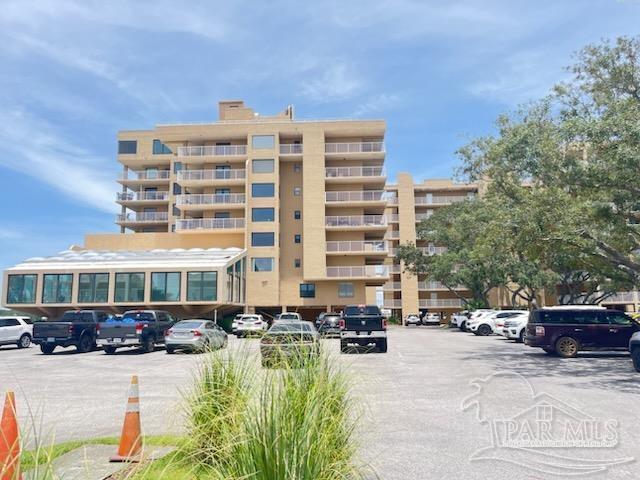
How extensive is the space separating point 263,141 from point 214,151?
522cm

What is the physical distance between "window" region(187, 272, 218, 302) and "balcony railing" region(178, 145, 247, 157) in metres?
15.6

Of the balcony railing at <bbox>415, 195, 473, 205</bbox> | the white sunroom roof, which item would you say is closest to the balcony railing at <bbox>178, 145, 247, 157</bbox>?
the white sunroom roof

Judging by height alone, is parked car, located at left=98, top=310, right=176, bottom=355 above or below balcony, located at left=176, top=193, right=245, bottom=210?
below

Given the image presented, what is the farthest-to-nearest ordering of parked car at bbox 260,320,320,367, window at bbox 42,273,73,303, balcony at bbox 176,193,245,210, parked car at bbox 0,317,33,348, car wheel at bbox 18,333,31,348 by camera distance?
balcony at bbox 176,193,245,210
window at bbox 42,273,73,303
car wheel at bbox 18,333,31,348
parked car at bbox 0,317,33,348
parked car at bbox 260,320,320,367

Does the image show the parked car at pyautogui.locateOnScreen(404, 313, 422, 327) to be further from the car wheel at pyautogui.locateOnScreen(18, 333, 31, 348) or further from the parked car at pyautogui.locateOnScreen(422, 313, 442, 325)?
the car wheel at pyautogui.locateOnScreen(18, 333, 31, 348)

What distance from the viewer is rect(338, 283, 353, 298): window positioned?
159 ft

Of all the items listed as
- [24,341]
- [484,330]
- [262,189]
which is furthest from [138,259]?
[484,330]

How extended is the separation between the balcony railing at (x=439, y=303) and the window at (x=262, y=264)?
28.8m

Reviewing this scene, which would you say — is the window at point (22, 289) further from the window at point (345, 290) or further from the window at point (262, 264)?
the window at point (345, 290)

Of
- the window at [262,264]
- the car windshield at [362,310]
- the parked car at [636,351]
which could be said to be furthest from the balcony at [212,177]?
the parked car at [636,351]

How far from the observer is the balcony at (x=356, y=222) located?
159 feet

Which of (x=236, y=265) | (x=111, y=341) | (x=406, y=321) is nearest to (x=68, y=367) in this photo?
(x=111, y=341)

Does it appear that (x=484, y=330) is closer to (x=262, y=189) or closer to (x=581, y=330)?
(x=581, y=330)

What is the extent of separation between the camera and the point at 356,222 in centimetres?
4891
